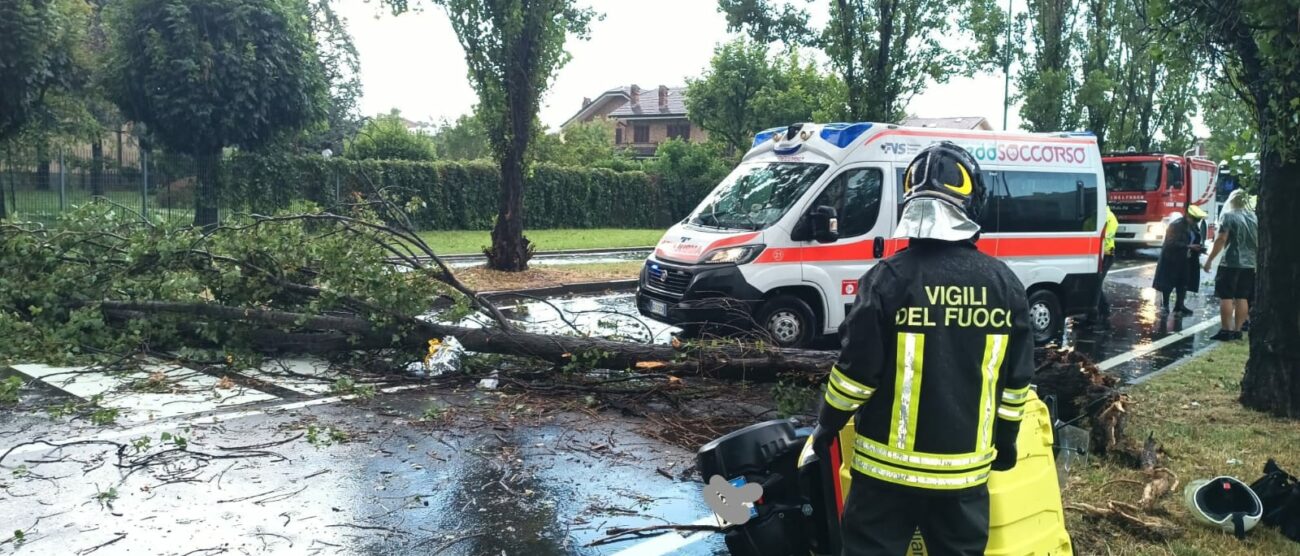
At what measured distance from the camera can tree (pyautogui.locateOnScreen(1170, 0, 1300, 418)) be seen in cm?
601

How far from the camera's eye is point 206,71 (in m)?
19.4

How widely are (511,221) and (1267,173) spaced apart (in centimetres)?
1130

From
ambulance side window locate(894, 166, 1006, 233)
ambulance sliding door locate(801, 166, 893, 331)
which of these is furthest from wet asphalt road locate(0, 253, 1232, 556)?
ambulance side window locate(894, 166, 1006, 233)

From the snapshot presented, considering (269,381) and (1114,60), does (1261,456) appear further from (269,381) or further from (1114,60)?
(1114,60)

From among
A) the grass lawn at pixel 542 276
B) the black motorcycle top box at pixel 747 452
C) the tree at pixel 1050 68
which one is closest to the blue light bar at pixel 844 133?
the grass lawn at pixel 542 276

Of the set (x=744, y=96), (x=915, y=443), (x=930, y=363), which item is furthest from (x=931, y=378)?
(x=744, y=96)

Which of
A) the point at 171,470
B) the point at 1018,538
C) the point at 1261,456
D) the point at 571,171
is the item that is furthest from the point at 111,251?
the point at 571,171

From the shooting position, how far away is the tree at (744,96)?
108 feet

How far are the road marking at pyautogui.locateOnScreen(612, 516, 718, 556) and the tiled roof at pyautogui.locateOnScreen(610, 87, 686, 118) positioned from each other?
54.5 meters

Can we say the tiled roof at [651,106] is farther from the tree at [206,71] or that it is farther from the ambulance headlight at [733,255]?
the ambulance headlight at [733,255]

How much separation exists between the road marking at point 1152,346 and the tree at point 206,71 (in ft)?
56.5

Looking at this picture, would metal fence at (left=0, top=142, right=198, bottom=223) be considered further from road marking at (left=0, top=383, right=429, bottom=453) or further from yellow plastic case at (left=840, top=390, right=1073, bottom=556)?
yellow plastic case at (left=840, top=390, right=1073, bottom=556)

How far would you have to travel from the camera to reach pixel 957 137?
30.4 feet

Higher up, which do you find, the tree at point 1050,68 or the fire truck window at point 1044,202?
the tree at point 1050,68
